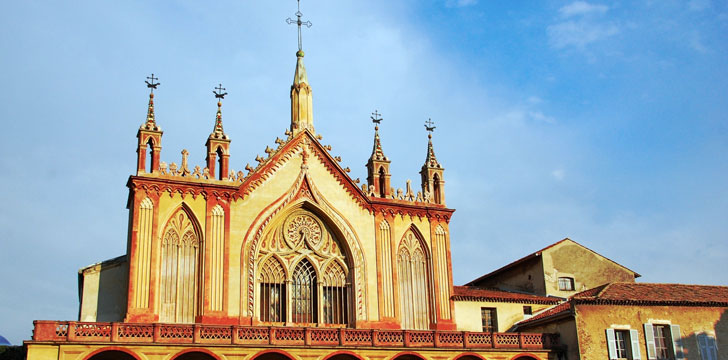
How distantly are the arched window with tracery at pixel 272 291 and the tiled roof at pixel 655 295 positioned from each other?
13.1 metres

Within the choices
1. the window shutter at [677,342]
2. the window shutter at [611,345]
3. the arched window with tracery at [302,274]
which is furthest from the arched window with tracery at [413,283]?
the window shutter at [677,342]

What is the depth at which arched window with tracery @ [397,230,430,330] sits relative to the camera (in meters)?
38.3

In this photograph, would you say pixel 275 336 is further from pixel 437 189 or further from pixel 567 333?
pixel 567 333

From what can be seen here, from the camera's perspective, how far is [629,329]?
1431 inches

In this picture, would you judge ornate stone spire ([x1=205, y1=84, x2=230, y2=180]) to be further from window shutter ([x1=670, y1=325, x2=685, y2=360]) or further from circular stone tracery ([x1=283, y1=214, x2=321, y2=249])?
window shutter ([x1=670, y1=325, x2=685, y2=360])

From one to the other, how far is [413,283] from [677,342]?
40.5ft

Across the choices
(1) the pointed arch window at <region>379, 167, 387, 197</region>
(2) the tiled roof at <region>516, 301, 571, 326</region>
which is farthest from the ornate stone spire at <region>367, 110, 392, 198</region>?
(2) the tiled roof at <region>516, 301, 571, 326</region>

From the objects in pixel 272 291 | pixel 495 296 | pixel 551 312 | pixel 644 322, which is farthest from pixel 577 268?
pixel 272 291

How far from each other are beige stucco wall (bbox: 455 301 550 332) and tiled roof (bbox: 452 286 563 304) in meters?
0.23

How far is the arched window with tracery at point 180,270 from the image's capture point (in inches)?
1336

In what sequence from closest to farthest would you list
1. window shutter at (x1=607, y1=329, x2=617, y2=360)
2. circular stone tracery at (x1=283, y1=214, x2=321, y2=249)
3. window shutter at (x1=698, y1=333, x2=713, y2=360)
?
1. window shutter at (x1=607, y1=329, x2=617, y2=360)
2. window shutter at (x1=698, y1=333, x2=713, y2=360)
3. circular stone tracery at (x1=283, y1=214, x2=321, y2=249)

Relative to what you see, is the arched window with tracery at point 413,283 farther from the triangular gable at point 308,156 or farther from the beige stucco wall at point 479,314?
the triangular gable at point 308,156

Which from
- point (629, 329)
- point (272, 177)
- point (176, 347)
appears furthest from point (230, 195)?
point (629, 329)

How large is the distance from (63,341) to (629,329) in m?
24.1
